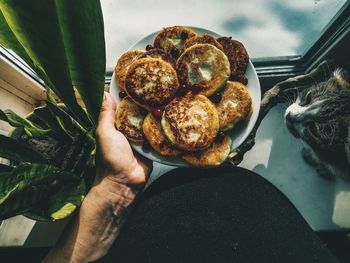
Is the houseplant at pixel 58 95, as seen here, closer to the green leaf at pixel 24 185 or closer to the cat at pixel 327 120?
the green leaf at pixel 24 185

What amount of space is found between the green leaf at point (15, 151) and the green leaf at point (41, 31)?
183 millimetres

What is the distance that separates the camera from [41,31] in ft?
1.32

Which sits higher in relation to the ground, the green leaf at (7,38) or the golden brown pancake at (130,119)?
the green leaf at (7,38)

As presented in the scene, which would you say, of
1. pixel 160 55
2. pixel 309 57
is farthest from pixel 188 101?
pixel 309 57

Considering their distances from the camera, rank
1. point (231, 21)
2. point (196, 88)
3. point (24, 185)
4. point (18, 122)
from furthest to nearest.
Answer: point (231, 21), point (196, 88), point (18, 122), point (24, 185)

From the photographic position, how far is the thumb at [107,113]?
28.4 inches

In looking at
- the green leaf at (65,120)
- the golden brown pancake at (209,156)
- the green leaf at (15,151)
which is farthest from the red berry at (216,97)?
the green leaf at (15,151)

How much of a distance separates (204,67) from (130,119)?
225 mm

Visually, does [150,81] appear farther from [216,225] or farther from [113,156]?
[216,225]

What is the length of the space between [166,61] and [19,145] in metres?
0.38

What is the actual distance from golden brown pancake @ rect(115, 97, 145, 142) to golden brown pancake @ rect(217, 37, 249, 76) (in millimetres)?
261

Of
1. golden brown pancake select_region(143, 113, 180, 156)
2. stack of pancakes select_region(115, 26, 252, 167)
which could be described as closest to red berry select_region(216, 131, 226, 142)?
stack of pancakes select_region(115, 26, 252, 167)

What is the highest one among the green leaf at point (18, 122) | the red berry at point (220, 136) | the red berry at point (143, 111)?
the red berry at point (220, 136)

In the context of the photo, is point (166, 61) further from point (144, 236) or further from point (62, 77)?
point (144, 236)
